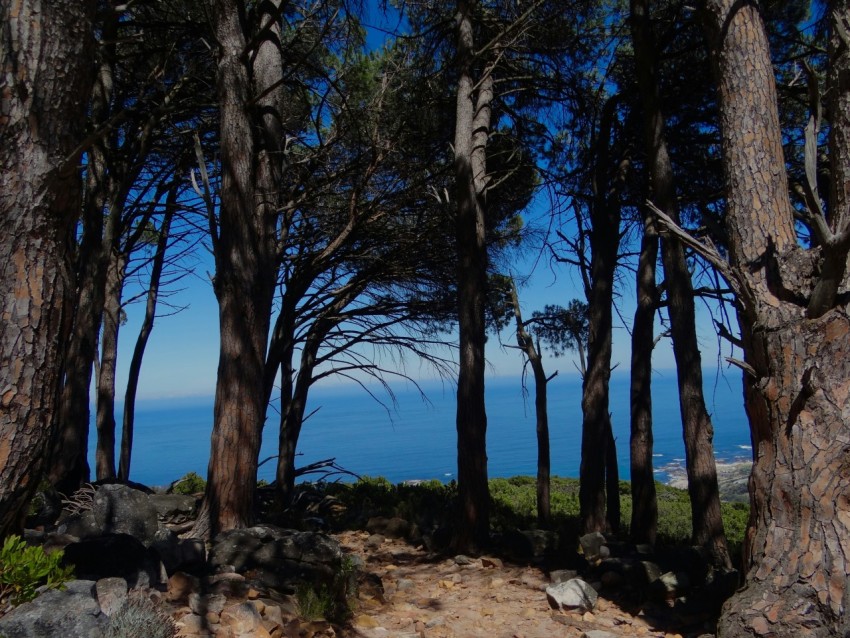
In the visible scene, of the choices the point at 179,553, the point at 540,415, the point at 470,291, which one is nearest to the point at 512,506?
the point at 540,415

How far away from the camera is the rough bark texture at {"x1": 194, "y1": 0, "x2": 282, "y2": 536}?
20.5 ft

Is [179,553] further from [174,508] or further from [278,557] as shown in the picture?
[174,508]

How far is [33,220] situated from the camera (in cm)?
316

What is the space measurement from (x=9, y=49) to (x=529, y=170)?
8169 millimetres

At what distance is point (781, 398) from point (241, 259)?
15.3ft

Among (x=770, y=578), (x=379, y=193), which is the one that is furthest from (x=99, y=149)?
(x=770, y=578)

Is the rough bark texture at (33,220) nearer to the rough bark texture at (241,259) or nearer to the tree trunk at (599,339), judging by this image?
the rough bark texture at (241,259)

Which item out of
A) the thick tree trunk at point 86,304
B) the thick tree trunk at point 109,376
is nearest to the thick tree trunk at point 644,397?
the thick tree trunk at point 86,304

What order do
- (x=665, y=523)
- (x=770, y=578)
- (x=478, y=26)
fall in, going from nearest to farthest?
(x=770, y=578), (x=478, y=26), (x=665, y=523)

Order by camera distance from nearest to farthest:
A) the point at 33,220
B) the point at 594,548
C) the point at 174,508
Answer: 1. the point at 33,220
2. the point at 594,548
3. the point at 174,508

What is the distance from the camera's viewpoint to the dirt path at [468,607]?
4859 mm

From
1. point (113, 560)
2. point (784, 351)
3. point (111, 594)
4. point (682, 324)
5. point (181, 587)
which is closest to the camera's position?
point (111, 594)

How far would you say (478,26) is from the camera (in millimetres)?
9531

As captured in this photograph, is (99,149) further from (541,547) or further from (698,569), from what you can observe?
(698,569)
